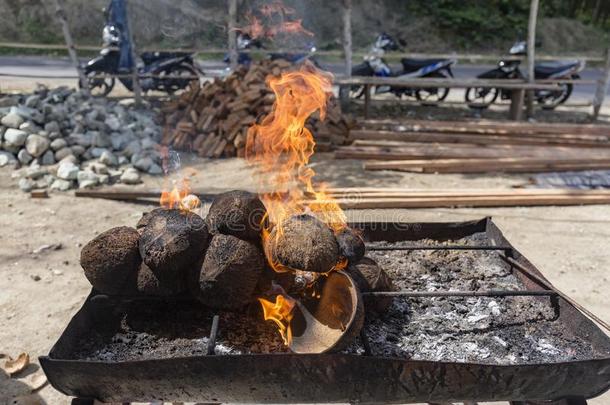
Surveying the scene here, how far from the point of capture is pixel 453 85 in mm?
10031

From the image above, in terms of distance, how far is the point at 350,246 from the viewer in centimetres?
273

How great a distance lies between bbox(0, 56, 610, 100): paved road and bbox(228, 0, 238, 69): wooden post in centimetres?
285

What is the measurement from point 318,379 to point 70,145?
678cm

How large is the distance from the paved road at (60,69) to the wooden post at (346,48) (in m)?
3.82

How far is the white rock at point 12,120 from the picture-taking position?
7.46 m

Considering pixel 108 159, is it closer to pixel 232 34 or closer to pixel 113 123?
A: pixel 113 123

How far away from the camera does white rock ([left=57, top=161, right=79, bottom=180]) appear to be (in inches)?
264

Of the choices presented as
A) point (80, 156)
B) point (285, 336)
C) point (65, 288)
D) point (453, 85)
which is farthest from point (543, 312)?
point (453, 85)

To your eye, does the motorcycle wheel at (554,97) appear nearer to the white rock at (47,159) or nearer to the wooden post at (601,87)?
the wooden post at (601,87)

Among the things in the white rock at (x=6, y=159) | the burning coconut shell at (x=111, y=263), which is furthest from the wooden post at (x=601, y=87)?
the white rock at (x=6, y=159)

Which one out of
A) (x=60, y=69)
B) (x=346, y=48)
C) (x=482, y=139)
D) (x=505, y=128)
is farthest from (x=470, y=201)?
(x=60, y=69)

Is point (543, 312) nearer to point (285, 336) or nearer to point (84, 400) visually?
point (285, 336)

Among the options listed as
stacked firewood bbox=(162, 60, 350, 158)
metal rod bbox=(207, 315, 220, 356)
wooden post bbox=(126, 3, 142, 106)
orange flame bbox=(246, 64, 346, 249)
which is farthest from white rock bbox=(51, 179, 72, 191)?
metal rod bbox=(207, 315, 220, 356)

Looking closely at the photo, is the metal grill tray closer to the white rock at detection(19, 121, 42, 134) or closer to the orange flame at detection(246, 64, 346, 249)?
the orange flame at detection(246, 64, 346, 249)
